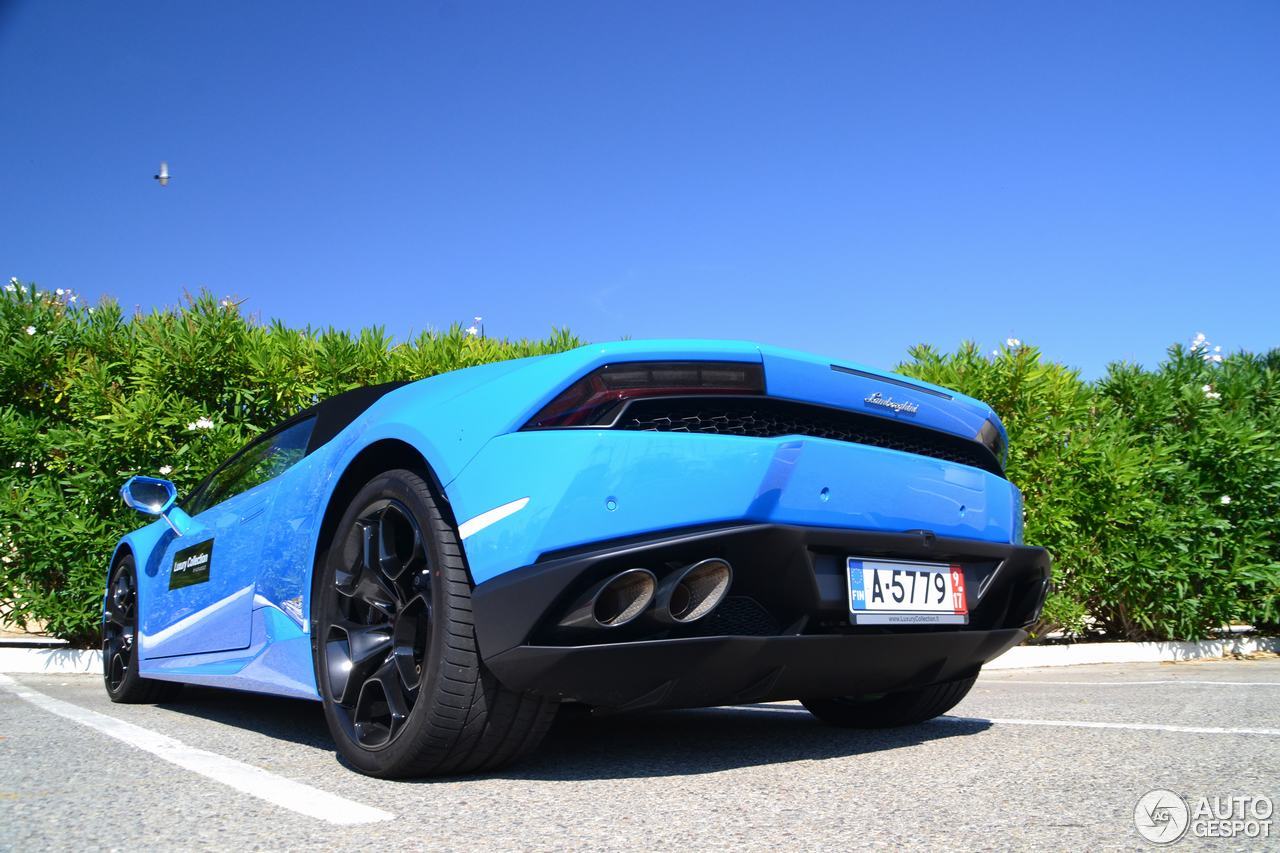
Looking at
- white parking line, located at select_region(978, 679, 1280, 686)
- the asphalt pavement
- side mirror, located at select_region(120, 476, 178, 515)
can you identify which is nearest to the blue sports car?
the asphalt pavement

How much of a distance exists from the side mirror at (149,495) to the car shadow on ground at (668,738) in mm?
916

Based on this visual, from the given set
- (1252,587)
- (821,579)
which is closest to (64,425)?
(821,579)

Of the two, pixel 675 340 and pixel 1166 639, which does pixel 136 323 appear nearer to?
pixel 675 340

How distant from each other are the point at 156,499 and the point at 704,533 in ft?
10.4

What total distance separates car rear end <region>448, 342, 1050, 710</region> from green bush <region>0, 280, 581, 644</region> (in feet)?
14.9

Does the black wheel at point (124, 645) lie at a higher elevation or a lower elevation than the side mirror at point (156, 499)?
lower

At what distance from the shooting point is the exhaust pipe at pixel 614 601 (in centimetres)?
229

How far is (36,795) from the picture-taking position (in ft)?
7.91

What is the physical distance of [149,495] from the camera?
14.8 ft

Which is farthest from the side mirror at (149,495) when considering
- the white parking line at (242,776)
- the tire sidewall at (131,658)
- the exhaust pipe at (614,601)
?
the exhaust pipe at (614,601)

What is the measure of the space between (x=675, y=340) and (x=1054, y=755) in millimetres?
1582

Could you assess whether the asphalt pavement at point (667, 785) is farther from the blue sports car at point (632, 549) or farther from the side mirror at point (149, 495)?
the side mirror at point (149, 495)

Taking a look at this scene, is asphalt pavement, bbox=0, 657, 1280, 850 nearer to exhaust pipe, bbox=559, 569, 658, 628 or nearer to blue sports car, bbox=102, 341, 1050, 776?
blue sports car, bbox=102, 341, 1050, 776

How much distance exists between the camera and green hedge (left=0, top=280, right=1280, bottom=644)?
6402 mm
